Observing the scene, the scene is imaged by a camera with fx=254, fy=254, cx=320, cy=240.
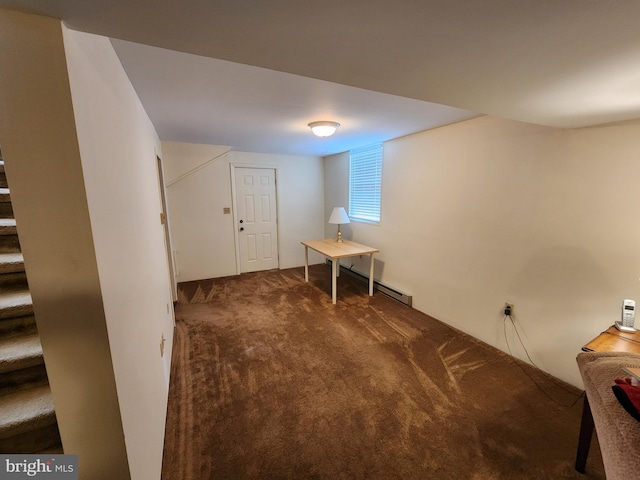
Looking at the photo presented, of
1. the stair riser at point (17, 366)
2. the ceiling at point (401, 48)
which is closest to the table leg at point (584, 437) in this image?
the ceiling at point (401, 48)

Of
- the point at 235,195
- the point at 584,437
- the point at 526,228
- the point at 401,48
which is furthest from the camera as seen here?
the point at 235,195

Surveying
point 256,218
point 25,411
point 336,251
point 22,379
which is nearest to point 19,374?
point 22,379

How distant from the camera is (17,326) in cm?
110

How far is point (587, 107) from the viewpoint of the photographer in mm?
1392

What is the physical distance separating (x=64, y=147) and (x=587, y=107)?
2.32m

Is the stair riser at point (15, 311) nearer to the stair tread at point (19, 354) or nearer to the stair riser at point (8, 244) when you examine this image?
the stair tread at point (19, 354)

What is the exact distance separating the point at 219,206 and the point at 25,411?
3655 mm

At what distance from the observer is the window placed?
12.7 feet

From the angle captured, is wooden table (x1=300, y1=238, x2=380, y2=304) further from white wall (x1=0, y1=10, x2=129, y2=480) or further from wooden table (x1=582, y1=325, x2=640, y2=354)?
white wall (x1=0, y1=10, x2=129, y2=480)

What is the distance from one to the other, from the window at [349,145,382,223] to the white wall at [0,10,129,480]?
3529 millimetres

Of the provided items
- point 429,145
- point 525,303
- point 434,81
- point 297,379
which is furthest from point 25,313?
point 429,145

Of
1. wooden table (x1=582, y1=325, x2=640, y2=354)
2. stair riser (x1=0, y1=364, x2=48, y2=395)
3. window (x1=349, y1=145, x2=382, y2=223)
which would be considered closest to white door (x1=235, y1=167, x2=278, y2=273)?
window (x1=349, y1=145, x2=382, y2=223)

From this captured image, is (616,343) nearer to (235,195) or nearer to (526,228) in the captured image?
(526,228)

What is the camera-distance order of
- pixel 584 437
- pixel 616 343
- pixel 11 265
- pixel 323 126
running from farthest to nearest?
pixel 323 126 < pixel 616 343 < pixel 584 437 < pixel 11 265
